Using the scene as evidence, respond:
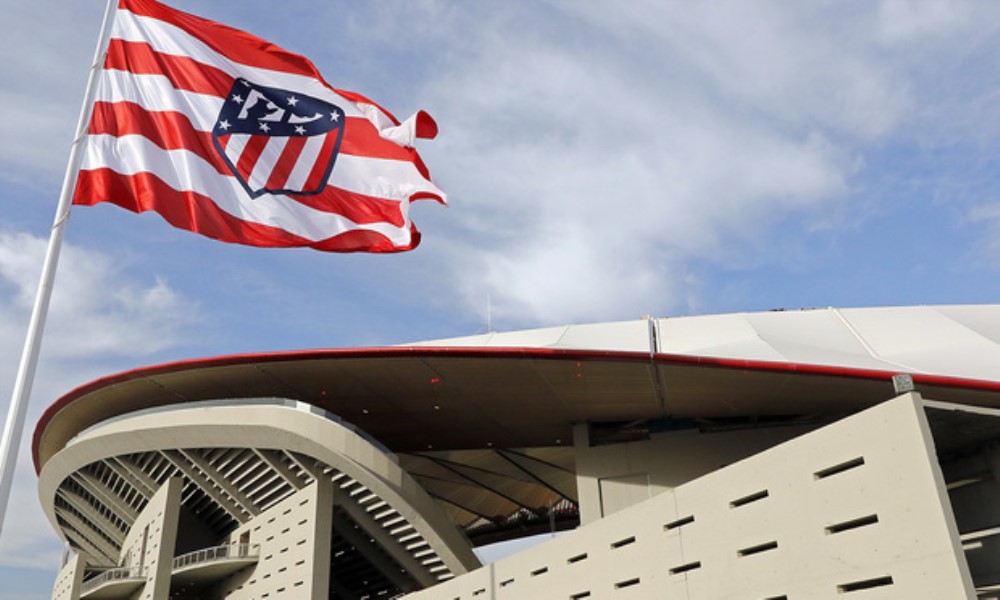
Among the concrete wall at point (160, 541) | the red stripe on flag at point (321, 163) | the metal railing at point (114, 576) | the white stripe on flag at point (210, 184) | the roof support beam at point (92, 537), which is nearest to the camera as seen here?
the white stripe on flag at point (210, 184)

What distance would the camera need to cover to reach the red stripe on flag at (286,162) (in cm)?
1267

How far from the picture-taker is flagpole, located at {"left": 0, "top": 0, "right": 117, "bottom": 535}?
8.48 m

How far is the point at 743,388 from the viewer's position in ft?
82.4

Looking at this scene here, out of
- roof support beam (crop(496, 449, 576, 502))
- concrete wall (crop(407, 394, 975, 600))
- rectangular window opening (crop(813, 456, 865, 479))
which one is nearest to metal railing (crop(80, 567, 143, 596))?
roof support beam (crop(496, 449, 576, 502))

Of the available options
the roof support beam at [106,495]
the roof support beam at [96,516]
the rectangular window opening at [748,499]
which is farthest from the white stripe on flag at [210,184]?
the roof support beam at [96,516]

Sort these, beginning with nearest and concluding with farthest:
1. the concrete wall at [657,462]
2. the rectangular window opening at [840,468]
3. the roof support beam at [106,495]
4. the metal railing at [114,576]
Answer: the rectangular window opening at [840,468]
the concrete wall at [657,462]
the metal railing at [114,576]
the roof support beam at [106,495]

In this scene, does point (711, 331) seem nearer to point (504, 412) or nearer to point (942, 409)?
point (504, 412)

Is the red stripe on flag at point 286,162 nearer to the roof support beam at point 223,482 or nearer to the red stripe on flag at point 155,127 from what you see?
the red stripe on flag at point 155,127

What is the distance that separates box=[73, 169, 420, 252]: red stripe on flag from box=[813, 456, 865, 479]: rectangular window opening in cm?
823

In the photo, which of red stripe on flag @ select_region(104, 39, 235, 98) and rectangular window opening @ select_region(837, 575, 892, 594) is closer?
rectangular window opening @ select_region(837, 575, 892, 594)

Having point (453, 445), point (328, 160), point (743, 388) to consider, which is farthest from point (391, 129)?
point (453, 445)

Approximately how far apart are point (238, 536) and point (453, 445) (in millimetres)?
9389

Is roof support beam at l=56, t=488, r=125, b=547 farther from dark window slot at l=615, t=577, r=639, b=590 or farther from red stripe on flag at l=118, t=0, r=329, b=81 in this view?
red stripe on flag at l=118, t=0, r=329, b=81

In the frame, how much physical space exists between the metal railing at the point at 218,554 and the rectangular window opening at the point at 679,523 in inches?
846
